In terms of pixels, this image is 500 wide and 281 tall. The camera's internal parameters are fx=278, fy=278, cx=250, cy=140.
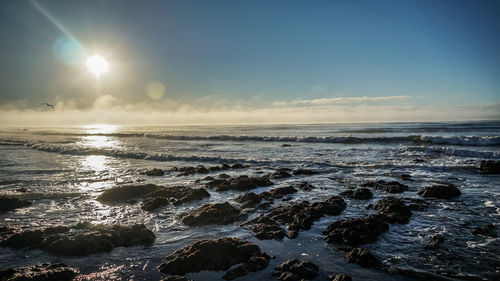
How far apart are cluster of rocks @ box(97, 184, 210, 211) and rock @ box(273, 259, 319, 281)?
6051 millimetres

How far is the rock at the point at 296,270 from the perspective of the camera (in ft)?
16.0

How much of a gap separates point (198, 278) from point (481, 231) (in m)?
6.80

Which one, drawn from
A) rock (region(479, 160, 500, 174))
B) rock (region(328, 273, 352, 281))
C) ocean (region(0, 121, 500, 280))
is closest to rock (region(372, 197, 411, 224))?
ocean (region(0, 121, 500, 280))

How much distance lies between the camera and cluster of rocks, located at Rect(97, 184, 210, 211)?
10.3 m

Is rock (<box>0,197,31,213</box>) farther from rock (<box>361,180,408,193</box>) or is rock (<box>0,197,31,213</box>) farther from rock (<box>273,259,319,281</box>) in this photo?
rock (<box>361,180,408,193</box>)

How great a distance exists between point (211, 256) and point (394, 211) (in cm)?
576

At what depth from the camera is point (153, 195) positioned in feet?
37.4

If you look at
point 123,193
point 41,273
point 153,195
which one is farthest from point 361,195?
point 41,273

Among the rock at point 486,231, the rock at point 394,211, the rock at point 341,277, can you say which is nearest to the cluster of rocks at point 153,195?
the rock at point 394,211

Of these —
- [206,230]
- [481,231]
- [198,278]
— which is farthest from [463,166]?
[198,278]

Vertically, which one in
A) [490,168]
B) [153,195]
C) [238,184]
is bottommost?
[153,195]

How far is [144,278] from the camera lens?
16.8ft

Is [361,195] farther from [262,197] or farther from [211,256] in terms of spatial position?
[211,256]

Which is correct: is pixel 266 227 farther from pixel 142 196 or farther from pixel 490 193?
pixel 490 193
